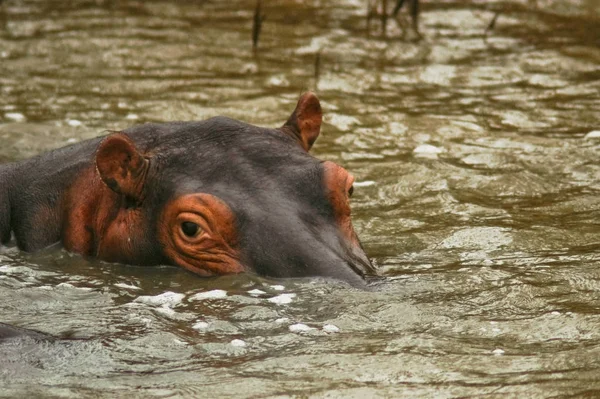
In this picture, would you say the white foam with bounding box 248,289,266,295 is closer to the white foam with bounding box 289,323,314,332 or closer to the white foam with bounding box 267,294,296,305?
the white foam with bounding box 267,294,296,305

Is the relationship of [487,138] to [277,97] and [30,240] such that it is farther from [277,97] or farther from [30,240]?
[30,240]

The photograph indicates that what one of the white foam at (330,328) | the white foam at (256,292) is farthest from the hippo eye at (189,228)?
the white foam at (330,328)

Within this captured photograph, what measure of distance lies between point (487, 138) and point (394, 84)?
7.24 feet

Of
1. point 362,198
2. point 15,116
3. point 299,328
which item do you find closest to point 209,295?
point 299,328

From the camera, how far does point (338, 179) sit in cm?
698

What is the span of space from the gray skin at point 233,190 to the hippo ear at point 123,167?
0.19 ft

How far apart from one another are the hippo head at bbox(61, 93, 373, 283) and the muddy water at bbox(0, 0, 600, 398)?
0.47 ft

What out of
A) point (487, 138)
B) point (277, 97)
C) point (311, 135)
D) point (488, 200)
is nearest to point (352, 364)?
point (311, 135)

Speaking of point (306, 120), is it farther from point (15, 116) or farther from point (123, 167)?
point (15, 116)

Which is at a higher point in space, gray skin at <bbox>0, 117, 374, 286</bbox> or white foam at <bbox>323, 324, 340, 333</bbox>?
gray skin at <bbox>0, 117, 374, 286</bbox>

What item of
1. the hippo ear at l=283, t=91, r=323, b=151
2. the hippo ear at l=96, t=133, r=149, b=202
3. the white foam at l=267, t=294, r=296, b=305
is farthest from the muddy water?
the hippo ear at l=283, t=91, r=323, b=151

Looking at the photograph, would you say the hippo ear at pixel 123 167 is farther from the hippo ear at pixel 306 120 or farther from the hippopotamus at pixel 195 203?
the hippo ear at pixel 306 120

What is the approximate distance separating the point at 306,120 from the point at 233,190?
1.21 m

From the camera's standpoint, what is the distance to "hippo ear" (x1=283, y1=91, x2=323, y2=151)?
7922 millimetres
